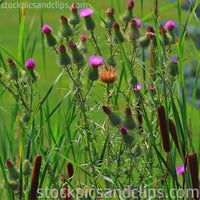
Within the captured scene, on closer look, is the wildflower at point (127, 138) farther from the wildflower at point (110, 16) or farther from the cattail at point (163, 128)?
the wildflower at point (110, 16)

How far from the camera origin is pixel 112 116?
3.55 ft

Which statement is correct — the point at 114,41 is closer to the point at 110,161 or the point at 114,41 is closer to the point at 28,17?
the point at 110,161

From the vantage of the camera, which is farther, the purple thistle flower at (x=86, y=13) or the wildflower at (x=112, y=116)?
the purple thistle flower at (x=86, y=13)

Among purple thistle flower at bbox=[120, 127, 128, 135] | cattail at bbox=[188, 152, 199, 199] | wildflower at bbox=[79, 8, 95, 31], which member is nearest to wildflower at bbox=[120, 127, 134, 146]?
purple thistle flower at bbox=[120, 127, 128, 135]

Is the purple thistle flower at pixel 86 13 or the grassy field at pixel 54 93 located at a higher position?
the purple thistle flower at pixel 86 13

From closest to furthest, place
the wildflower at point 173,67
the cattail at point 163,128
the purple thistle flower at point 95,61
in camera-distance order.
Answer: the cattail at point 163,128 → the purple thistle flower at point 95,61 → the wildflower at point 173,67

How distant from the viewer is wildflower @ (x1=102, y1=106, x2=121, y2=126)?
1.07 m

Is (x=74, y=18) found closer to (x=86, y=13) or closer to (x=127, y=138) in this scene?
(x=86, y=13)

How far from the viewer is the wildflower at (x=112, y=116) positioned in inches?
42.3

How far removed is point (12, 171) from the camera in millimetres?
1103

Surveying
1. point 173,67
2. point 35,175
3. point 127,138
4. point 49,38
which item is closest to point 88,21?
point 49,38

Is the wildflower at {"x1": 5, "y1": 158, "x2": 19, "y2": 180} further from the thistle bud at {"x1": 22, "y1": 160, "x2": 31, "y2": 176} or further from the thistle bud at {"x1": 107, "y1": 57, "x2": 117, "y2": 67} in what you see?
the thistle bud at {"x1": 107, "y1": 57, "x2": 117, "y2": 67}

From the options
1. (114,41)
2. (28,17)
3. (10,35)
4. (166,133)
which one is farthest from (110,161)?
(28,17)

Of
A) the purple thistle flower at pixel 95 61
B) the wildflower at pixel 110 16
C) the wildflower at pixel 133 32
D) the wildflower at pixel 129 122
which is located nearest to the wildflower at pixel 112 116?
the wildflower at pixel 129 122
